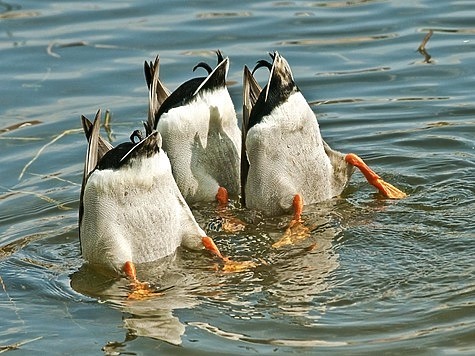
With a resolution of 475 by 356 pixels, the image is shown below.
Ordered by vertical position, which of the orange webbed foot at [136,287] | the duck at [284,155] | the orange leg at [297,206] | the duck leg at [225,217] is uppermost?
the duck at [284,155]

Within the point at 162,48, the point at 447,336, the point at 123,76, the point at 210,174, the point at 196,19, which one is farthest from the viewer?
the point at 196,19

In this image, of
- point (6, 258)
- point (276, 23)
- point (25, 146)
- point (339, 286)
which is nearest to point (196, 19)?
point (276, 23)

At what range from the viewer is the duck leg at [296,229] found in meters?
6.43

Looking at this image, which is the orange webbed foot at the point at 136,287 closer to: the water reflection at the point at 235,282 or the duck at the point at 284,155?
the water reflection at the point at 235,282

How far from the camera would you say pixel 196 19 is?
37.1ft

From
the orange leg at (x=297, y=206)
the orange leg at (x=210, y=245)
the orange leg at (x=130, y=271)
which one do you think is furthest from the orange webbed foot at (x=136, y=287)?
the orange leg at (x=297, y=206)

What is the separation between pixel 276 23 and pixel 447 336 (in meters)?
6.40

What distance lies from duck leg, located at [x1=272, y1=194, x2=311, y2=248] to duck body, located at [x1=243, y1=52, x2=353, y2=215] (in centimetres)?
6

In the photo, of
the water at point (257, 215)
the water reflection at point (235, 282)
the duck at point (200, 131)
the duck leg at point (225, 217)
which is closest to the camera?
the water at point (257, 215)

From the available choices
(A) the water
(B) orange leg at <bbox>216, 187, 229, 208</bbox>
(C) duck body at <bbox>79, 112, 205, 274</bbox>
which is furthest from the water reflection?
(B) orange leg at <bbox>216, 187, 229, 208</bbox>

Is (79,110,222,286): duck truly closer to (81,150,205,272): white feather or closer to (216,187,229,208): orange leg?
(81,150,205,272): white feather

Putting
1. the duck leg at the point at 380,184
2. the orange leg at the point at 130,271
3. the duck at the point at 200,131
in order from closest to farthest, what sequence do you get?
the orange leg at the point at 130,271 < the duck at the point at 200,131 < the duck leg at the point at 380,184

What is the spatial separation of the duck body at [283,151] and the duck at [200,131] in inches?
8.8

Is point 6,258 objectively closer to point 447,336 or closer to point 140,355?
point 140,355
